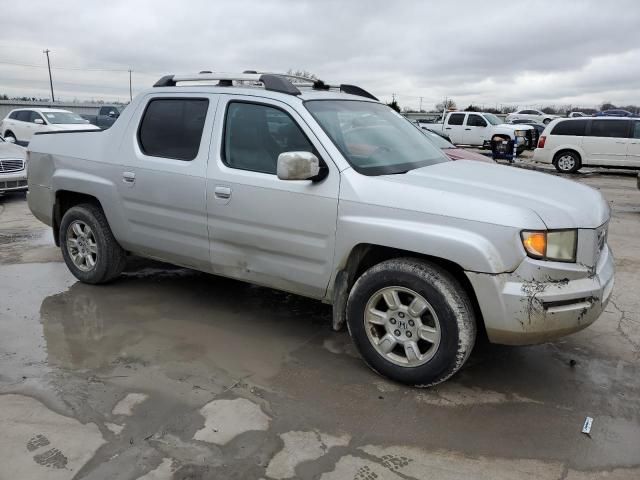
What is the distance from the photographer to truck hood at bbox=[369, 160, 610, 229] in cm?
311

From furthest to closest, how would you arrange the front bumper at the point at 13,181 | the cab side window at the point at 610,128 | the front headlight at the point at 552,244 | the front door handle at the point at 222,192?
the cab side window at the point at 610,128 < the front bumper at the point at 13,181 < the front door handle at the point at 222,192 < the front headlight at the point at 552,244

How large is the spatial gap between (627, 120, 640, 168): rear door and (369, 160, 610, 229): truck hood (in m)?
14.7

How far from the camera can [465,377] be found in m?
3.71

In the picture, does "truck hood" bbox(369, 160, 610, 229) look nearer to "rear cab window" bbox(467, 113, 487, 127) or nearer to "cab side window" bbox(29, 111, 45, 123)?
"cab side window" bbox(29, 111, 45, 123)

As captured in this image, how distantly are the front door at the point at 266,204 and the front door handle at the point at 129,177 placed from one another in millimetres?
863

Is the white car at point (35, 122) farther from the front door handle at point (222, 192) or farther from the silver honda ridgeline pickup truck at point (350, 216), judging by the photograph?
the front door handle at point (222, 192)

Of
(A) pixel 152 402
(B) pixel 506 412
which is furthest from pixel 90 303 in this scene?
(B) pixel 506 412

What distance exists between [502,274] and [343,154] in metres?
1.31

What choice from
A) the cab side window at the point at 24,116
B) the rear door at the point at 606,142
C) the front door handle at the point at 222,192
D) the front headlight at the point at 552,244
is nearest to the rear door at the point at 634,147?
the rear door at the point at 606,142

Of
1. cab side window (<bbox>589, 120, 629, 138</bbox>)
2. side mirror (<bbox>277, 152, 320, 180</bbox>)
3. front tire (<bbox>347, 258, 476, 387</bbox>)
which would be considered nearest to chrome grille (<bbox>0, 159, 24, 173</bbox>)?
side mirror (<bbox>277, 152, 320, 180</bbox>)

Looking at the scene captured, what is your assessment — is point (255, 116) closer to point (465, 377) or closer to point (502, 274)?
point (502, 274)

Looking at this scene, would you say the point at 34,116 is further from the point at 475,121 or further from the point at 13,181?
the point at 475,121

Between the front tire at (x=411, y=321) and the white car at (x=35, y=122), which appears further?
the white car at (x=35, y=122)

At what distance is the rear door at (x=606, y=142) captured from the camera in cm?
1647
